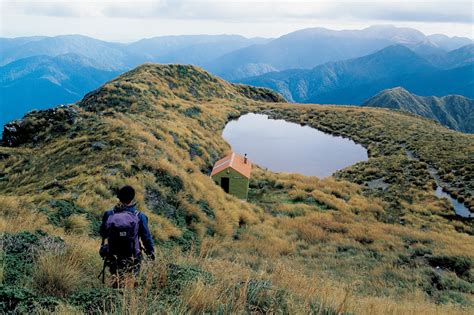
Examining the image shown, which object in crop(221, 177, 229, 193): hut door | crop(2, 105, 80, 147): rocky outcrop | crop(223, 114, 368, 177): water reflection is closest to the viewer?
crop(221, 177, 229, 193): hut door

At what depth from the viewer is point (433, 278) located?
12102 millimetres

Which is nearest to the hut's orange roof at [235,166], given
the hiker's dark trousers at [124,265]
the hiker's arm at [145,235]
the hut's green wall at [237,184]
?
the hut's green wall at [237,184]

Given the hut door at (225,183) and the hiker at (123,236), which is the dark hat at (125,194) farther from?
the hut door at (225,183)

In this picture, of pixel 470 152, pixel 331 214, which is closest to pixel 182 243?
pixel 331 214

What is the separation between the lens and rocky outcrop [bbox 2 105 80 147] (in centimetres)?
2423

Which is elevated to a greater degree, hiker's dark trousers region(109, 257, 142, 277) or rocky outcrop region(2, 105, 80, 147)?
hiker's dark trousers region(109, 257, 142, 277)

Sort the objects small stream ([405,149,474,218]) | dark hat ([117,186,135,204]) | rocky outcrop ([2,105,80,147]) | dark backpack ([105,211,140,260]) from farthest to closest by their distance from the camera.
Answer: small stream ([405,149,474,218]) < rocky outcrop ([2,105,80,147]) < dark hat ([117,186,135,204]) < dark backpack ([105,211,140,260])

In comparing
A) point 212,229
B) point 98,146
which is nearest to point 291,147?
point 98,146

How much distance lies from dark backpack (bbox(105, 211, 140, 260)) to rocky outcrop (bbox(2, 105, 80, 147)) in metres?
19.8

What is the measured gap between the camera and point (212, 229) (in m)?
15.4

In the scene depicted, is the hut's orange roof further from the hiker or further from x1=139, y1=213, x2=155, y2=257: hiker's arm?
A: the hiker

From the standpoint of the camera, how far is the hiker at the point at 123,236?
5.98 meters

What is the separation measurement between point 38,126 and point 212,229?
1638cm

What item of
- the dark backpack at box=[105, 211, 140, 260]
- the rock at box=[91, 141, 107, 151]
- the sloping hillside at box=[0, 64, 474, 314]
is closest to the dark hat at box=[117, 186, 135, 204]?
the dark backpack at box=[105, 211, 140, 260]
